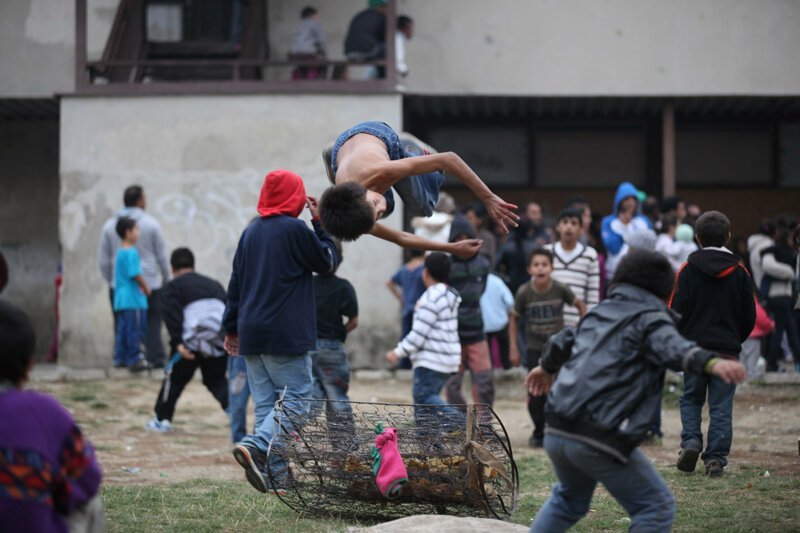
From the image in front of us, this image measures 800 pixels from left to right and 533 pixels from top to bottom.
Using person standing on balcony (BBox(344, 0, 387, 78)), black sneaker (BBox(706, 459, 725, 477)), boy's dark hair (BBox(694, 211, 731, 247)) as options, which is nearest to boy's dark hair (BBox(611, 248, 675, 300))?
boy's dark hair (BBox(694, 211, 731, 247))

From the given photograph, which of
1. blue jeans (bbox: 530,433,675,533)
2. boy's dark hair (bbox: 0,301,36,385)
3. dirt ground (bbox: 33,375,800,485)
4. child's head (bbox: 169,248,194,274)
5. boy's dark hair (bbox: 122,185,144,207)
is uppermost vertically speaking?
boy's dark hair (bbox: 122,185,144,207)

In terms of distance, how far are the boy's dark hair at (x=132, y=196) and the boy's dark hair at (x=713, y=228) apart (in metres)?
7.61

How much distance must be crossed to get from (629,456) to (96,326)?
35.5 feet

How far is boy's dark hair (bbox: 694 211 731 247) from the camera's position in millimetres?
7309

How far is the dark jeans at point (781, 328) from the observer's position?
1210 centimetres

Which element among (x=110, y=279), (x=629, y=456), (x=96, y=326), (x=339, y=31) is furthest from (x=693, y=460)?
(x=339, y=31)

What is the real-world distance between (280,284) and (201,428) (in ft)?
15.4

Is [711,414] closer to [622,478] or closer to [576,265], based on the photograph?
[576,265]

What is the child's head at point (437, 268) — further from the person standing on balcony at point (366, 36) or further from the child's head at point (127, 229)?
the person standing on balcony at point (366, 36)

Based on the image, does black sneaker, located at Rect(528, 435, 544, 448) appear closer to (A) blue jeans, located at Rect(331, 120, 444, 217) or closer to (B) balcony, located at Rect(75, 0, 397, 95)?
(A) blue jeans, located at Rect(331, 120, 444, 217)

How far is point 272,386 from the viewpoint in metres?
6.84

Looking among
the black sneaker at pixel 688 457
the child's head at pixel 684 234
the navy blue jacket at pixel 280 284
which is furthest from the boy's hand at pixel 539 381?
the child's head at pixel 684 234

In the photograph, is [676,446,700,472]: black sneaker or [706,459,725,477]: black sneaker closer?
[676,446,700,472]: black sneaker

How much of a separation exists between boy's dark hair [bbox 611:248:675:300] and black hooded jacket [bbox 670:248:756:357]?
9.18 ft
